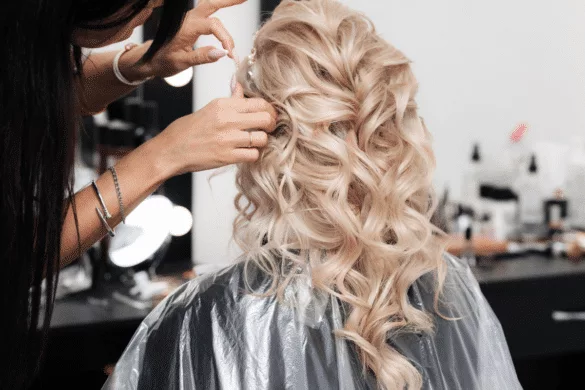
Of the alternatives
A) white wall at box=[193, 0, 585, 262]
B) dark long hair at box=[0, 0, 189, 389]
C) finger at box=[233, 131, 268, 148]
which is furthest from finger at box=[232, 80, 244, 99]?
white wall at box=[193, 0, 585, 262]

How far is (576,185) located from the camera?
291 centimetres

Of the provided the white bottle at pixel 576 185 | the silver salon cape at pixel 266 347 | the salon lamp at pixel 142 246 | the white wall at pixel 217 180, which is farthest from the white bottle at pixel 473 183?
the silver salon cape at pixel 266 347

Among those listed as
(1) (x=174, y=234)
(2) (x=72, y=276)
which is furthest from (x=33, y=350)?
(1) (x=174, y=234)

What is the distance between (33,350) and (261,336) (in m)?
0.39

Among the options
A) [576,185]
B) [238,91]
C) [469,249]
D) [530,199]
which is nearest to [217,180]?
[469,249]

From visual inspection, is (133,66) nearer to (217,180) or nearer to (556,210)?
(217,180)

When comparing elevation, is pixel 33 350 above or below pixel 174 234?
above

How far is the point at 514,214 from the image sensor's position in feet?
8.96

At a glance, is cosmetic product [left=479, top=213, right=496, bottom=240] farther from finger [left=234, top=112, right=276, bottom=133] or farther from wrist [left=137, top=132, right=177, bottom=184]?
wrist [left=137, top=132, right=177, bottom=184]

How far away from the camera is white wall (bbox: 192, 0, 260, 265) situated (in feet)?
7.36

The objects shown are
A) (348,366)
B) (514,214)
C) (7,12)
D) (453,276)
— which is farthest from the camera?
(514,214)

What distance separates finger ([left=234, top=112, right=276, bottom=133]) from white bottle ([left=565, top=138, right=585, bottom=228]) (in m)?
2.11

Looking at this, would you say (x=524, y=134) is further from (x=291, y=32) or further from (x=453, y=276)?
(x=291, y=32)

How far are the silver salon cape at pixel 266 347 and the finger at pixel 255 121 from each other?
279mm
